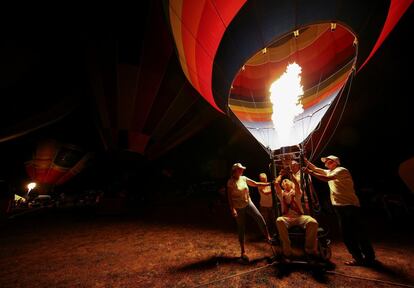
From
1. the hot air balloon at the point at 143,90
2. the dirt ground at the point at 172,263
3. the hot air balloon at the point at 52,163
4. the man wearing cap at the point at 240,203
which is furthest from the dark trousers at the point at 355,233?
the hot air balloon at the point at 52,163

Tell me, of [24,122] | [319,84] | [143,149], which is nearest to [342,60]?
[319,84]

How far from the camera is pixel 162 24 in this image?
6523mm

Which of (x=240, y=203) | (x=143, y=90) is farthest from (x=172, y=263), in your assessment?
(x=143, y=90)

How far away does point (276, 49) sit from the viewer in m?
4.61

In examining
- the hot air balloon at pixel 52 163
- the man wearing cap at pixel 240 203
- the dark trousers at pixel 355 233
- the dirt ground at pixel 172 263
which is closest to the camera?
the dirt ground at pixel 172 263

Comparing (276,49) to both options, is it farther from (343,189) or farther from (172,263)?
(172,263)

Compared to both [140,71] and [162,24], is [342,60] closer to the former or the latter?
[162,24]

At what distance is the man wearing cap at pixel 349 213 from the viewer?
3.14 metres

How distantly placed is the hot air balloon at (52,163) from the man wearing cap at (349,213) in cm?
1722

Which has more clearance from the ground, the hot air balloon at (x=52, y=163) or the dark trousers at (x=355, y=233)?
the hot air balloon at (x=52, y=163)

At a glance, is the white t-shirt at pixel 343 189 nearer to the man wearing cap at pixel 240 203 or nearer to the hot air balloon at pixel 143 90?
the man wearing cap at pixel 240 203

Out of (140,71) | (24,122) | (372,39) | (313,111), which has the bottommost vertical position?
(313,111)

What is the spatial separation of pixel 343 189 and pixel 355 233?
0.76 meters

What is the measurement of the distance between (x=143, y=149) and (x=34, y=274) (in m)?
7.72
